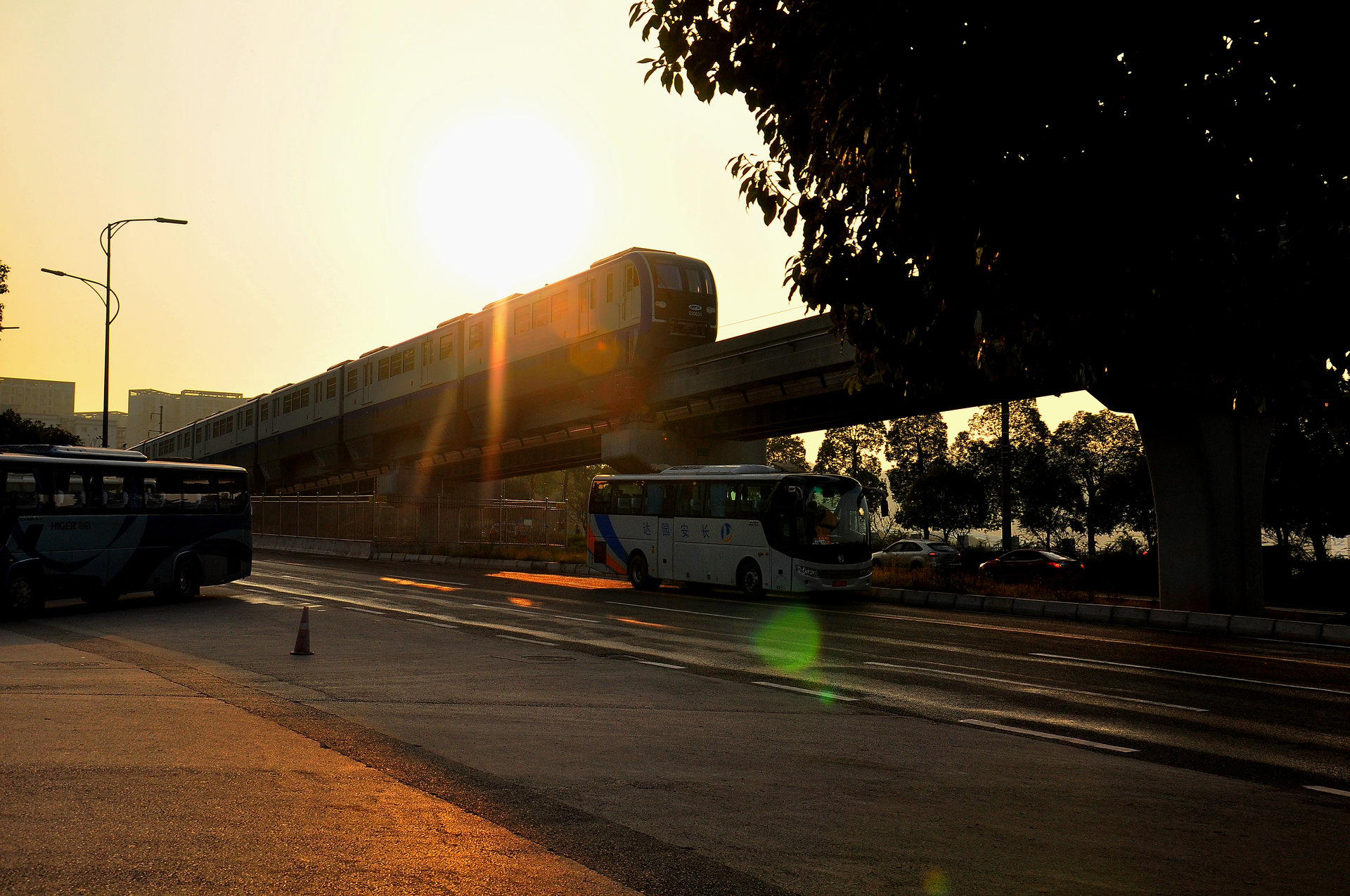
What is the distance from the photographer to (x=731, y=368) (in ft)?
95.1

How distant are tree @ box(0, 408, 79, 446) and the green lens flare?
36.6 metres

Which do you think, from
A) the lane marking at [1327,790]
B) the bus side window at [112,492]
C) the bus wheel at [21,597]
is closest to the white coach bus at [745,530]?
the bus side window at [112,492]

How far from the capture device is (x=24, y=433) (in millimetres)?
50656

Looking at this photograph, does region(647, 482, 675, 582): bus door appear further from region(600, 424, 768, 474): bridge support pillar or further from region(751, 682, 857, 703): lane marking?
region(751, 682, 857, 703): lane marking

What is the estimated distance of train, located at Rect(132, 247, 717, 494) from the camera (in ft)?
96.3

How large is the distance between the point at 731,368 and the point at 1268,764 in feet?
72.1

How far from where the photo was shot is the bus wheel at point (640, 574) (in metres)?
26.5

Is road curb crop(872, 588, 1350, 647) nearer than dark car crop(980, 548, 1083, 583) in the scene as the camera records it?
Yes

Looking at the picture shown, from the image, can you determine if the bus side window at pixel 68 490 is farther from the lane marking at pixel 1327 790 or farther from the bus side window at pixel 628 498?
the lane marking at pixel 1327 790

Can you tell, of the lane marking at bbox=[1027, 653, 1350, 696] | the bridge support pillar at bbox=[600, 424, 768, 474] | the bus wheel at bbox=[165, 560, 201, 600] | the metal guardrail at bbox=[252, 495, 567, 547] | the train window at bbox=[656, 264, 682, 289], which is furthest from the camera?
the metal guardrail at bbox=[252, 495, 567, 547]

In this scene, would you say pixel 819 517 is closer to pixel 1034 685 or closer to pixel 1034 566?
pixel 1034 685

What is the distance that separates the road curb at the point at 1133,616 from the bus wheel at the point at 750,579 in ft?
10.7

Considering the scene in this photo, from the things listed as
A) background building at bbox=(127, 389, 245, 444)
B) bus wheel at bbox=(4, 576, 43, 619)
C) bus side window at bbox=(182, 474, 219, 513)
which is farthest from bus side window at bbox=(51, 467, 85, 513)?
background building at bbox=(127, 389, 245, 444)

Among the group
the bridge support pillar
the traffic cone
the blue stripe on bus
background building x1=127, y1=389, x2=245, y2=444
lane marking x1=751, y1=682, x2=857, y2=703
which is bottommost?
lane marking x1=751, y1=682, x2=857, y2=703
